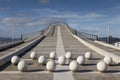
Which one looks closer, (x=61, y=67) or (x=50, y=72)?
(x=50, y=72)

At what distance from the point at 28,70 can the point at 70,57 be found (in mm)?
6455

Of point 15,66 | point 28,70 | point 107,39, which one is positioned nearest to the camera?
point 28,70

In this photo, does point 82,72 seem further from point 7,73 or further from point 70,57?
point 70,57

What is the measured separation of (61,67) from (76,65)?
2.59m

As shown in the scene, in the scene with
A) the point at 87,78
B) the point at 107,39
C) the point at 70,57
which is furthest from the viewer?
the point at 107,39

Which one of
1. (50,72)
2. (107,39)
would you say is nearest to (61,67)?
(50,72)

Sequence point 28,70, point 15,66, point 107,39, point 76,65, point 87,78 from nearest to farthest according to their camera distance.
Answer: point 87,78
point 76,65
point 28,70
point 15,66
point 107,39

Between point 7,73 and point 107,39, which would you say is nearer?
point 7,73

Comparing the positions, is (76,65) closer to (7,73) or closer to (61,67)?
(61,67)

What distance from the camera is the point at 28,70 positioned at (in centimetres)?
2080

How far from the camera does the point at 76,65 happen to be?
63.9ft

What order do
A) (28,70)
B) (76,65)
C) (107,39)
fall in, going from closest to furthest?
1. (76,65)
2. (28,70)
3. (107,39)

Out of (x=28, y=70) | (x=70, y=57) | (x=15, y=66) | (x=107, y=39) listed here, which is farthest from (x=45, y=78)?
(x=107, y=39)

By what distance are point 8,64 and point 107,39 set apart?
39377mm
